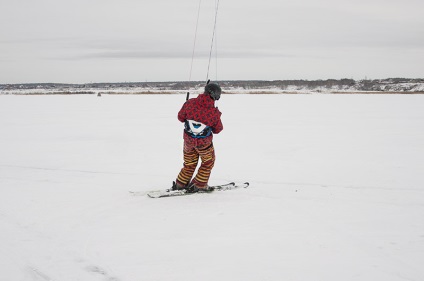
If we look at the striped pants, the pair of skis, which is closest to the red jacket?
the striped pants

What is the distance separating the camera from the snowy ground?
10.5ft

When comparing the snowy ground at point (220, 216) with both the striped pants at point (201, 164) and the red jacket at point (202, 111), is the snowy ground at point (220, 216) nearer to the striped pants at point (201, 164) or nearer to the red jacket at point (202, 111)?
the striped pants at point (201, 164)

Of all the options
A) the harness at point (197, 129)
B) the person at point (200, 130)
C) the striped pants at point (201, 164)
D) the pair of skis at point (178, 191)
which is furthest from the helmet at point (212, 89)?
the pair of skis at point (178, 191)

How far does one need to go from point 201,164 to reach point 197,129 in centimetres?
53

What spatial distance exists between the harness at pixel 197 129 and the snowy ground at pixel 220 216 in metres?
0.85

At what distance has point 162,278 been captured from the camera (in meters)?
3.01

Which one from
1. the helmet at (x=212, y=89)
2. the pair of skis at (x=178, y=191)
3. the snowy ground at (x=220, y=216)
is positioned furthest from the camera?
the pair of skis at (x=178, y=191)

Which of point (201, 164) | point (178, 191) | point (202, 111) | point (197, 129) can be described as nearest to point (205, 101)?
point (202, 111)

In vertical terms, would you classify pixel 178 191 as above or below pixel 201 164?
below

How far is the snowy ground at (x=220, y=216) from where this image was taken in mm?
3193

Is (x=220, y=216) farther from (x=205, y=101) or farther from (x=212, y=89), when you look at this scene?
(x=212, y=89)

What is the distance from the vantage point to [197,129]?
5102 millimetres

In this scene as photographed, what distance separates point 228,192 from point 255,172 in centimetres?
143

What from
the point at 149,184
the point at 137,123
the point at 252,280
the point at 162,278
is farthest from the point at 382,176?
the point at 137,123
